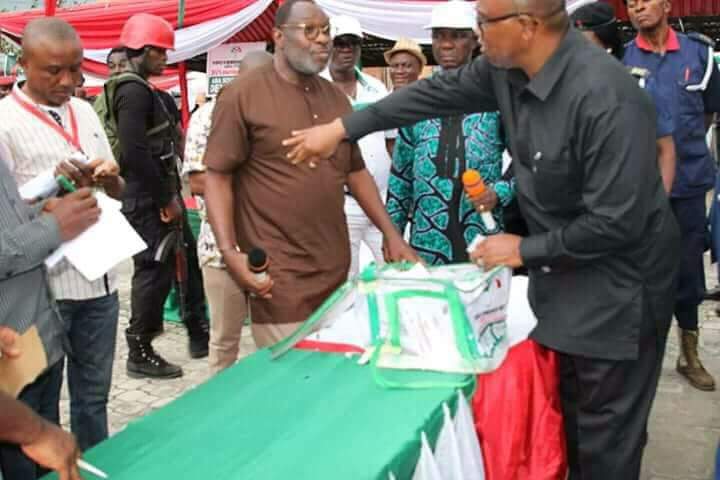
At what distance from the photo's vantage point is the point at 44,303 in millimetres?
2092

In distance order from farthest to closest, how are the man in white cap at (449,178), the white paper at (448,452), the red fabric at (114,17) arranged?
1. the red fabric at (114,17)
2. the man in white cap at (449,178)
3. the white paper at (448,452)

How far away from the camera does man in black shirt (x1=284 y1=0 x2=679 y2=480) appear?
1883 millimetres

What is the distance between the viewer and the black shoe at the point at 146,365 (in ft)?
14.2

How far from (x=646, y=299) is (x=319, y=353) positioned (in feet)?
3.07

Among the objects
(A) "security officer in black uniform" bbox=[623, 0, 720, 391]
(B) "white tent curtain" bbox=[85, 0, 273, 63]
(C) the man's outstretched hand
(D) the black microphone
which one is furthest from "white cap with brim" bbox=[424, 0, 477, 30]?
(B) "white tent curtain" bbox=[85, 0, 273, 63]

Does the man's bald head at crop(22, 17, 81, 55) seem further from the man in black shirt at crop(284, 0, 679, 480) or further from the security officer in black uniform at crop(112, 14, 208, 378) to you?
the security officer in black uniform at crop(112, 14, 208, 378)

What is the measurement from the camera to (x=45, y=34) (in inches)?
91.8

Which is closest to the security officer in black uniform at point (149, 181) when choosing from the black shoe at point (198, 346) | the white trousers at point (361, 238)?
the black shoe at point (198, 346)

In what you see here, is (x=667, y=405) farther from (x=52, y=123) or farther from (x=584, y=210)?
(x=52, y=123)

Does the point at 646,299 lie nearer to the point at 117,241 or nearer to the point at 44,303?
the point at 117,241

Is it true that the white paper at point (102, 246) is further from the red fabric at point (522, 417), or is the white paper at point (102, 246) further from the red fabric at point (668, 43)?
the red fabric at point (668, 43)

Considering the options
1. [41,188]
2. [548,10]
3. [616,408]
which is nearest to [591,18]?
[548,10]

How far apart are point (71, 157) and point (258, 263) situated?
0.67 m

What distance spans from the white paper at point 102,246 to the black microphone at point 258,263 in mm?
361
